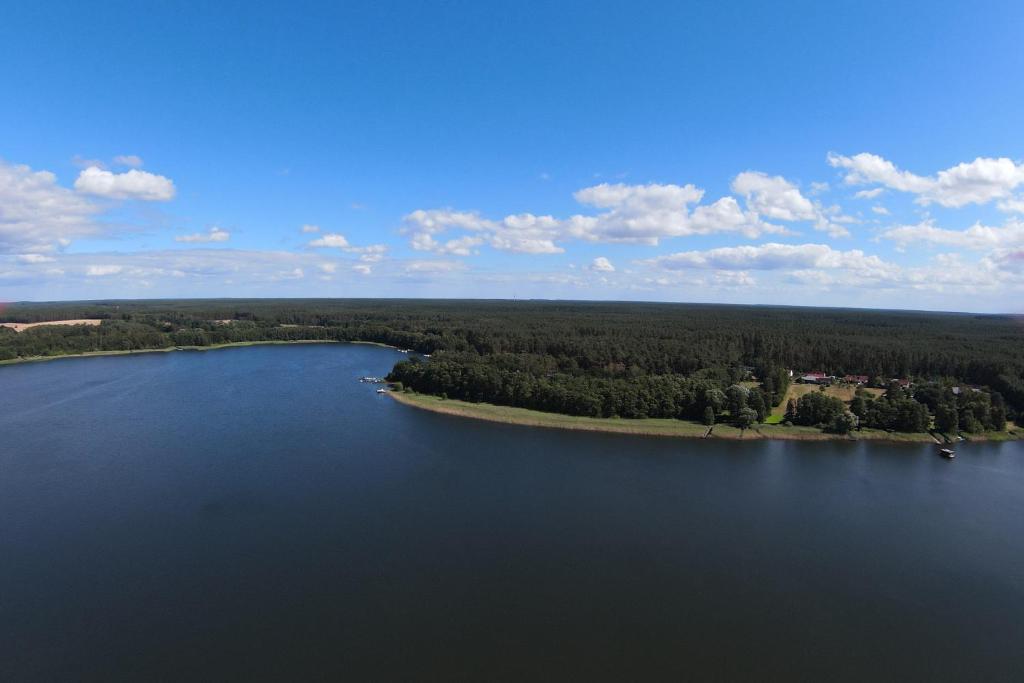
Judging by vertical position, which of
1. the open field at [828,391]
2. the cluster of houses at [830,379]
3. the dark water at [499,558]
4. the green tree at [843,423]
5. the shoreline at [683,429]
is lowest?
the dark water at [499,558]

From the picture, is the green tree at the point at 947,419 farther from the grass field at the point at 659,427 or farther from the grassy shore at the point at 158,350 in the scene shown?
the grassy shore at the point at 158,350

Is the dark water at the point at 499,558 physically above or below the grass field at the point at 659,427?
below

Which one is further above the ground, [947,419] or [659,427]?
[947,419]

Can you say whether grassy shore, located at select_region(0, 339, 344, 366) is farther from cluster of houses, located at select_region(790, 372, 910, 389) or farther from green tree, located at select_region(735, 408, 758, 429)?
green tree, located at select_region(735, 408, 758, 429)

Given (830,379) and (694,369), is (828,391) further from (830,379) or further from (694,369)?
(694,369)

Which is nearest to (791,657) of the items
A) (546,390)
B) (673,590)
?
(673,590)

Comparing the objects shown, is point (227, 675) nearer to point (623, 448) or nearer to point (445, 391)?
point (623, 448)

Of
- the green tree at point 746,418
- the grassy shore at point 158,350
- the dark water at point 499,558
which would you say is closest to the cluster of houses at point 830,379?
the dark water at point 499,558

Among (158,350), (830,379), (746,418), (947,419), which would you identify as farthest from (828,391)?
(158,350)
